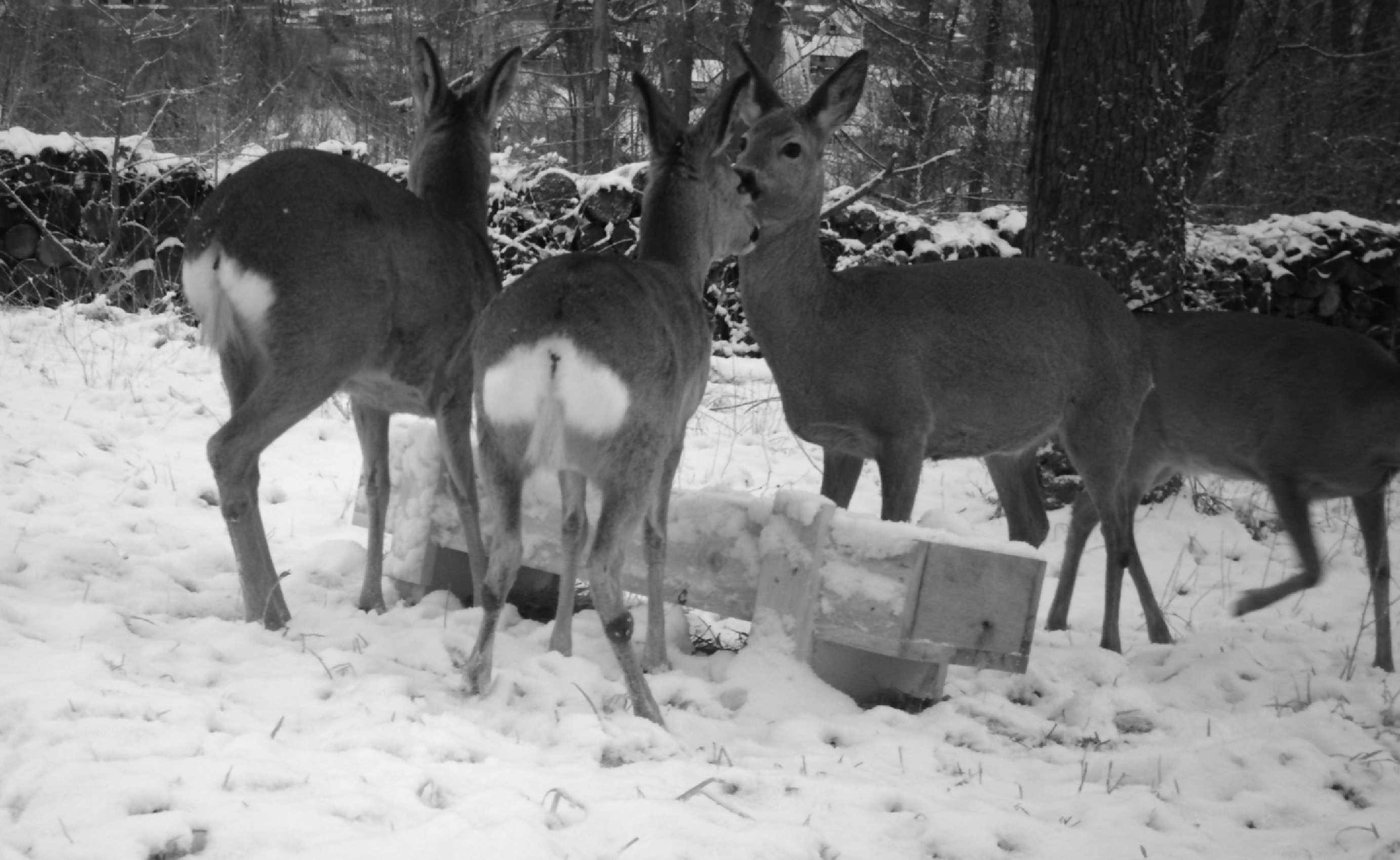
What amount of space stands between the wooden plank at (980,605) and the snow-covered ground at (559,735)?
20 cm

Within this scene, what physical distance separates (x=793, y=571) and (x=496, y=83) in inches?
105

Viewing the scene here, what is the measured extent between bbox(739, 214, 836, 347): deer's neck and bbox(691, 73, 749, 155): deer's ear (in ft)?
2.09

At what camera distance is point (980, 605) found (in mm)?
4023

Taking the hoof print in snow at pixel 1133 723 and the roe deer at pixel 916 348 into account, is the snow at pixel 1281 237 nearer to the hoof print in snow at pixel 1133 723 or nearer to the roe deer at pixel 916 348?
the roe deer at pixel 916 348

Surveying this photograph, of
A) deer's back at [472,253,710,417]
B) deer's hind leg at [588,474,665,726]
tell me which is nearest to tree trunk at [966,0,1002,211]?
deer's back at [472,253,710,417]

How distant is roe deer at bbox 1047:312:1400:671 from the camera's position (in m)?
5.41

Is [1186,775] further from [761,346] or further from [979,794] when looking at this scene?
[761,346]

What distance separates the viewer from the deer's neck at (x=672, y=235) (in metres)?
4.69

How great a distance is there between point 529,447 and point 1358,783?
2378 millimetres

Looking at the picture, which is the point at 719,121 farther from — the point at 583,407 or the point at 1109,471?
the point at 1109,471

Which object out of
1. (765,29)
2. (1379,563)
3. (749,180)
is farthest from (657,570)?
(765,29)

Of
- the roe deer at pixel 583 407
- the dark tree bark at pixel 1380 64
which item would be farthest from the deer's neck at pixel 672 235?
the dark tree bark at pixel 1380 64

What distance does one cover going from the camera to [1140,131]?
682 cm

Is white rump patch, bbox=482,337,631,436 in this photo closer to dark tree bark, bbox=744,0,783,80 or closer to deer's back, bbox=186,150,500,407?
deer's back, bbox=186,150,500,407
